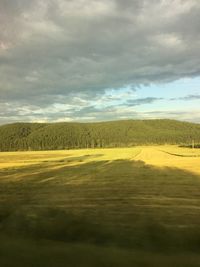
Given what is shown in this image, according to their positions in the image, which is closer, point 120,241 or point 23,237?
point 120,241

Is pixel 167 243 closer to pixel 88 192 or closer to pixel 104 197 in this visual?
pixel 104 197

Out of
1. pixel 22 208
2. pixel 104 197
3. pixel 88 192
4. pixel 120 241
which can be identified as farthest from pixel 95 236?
pixel 88 192

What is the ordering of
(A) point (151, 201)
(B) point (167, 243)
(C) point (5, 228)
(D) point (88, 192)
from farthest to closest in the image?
(D) point (88, 192) → (A) point (151, 201) → (C) point (5, 228) → (B) point (167, 243)

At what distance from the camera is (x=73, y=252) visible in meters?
9.36

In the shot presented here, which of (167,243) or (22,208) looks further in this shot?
(22,208)

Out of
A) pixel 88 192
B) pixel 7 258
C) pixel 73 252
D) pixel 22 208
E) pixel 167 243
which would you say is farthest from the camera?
pixel 88 192

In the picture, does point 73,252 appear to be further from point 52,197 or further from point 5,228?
point 52,197

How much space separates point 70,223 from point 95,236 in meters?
1.84

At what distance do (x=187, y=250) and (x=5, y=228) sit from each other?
5.84 meters

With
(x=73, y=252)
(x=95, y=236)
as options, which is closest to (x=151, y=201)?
(x=95, y=236)

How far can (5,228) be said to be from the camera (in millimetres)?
12117

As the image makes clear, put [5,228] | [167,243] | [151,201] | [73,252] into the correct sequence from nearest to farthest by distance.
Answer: [73,252] < [167,243] < [5,228] < [151,201]

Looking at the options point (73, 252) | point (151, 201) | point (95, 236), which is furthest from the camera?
point (151, 201)

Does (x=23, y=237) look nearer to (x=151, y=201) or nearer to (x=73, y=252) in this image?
(x=73, y=252)
